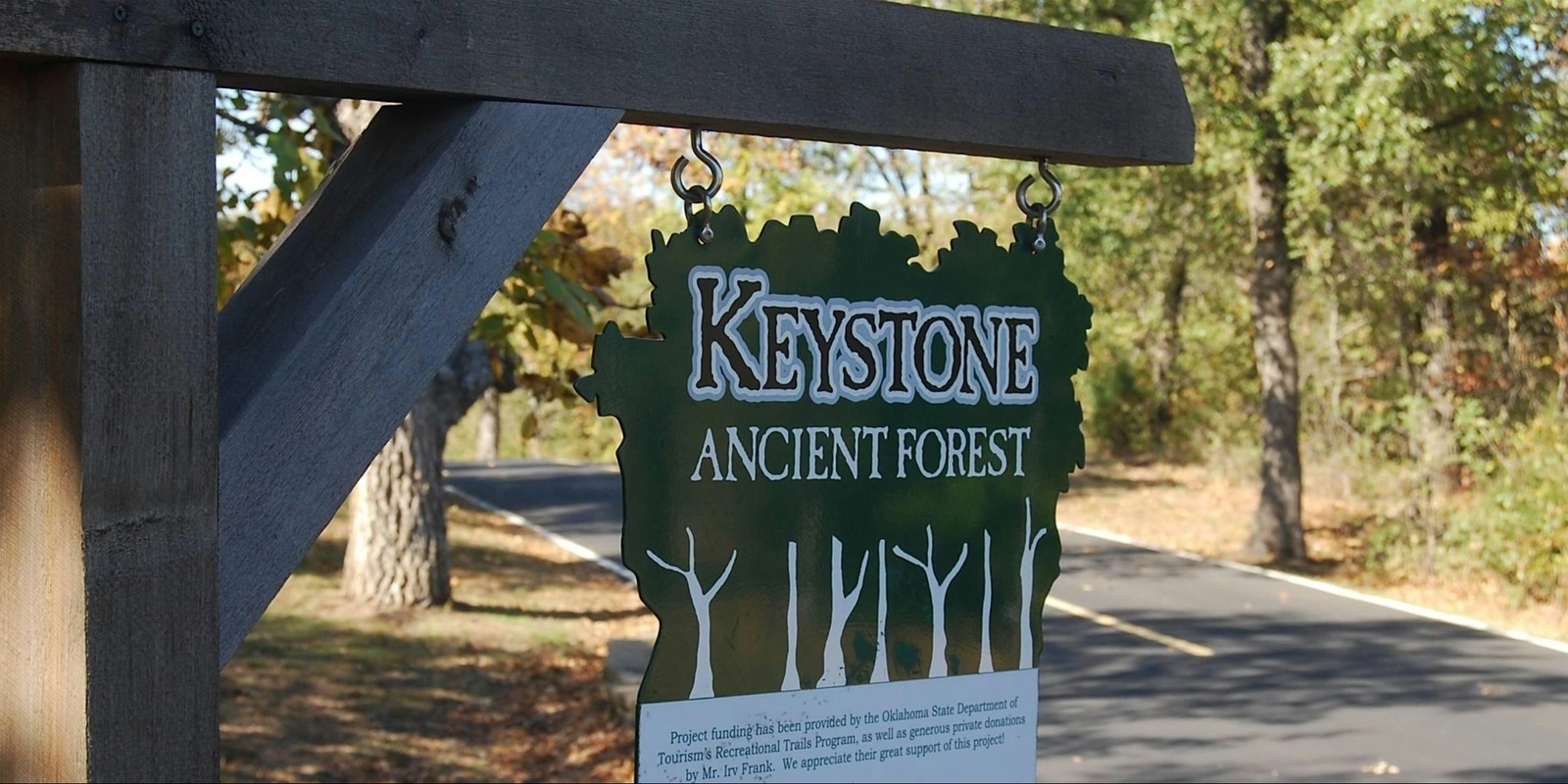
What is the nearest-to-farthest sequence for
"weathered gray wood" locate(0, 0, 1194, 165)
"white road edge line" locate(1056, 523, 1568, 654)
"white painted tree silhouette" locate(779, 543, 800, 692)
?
"weathered gray wood" locate(0, 0, 1194, 165) → "white painted tree silhouette" locate(779, 543, 800, 692) → "white road edge line" locate(1056, 523, 1568, 654)

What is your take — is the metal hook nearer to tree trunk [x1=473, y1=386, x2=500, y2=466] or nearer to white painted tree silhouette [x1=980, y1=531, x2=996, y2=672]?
white painted tree silhouette [x1=980, y1=531, x2=996, y2=672]

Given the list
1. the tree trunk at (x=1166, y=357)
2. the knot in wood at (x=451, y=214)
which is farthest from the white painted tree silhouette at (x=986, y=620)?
the tree trunk at (x=1166, y=357)

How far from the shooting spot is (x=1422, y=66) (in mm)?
12812

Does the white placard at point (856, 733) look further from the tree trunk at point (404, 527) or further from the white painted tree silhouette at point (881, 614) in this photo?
the tree trunk at point (404, 527)

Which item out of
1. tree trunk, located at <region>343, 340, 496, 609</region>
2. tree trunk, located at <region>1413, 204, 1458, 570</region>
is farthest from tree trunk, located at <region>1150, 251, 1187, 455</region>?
tree trunk, located at <region>343, 340, 496, 609</region>

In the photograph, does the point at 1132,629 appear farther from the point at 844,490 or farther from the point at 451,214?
the point at 451,214

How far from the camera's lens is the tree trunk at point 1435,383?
48.1 feet

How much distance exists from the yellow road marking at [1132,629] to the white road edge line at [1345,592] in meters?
2.37

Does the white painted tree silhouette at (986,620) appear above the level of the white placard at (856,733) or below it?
above

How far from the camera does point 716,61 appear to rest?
238 cm

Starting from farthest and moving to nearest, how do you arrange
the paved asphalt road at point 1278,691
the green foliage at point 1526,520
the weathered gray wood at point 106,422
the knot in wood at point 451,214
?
the green foliage at point 1526,520 → the paved asphalt road at point 1278,691 → the knot in wood at point 451,214 → the weathered gray wood at point 106,422

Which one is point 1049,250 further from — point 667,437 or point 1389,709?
point 1389,709

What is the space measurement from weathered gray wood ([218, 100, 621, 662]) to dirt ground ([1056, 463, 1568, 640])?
34.2 feet

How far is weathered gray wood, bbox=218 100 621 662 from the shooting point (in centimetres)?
195
